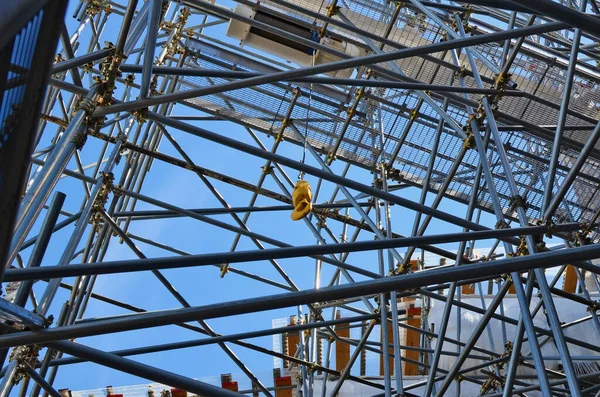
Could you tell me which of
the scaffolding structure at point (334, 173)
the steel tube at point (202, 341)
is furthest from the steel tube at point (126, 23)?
the steel tube at point (202, 341)

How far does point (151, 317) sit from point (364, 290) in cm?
130

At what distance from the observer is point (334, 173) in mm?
13867

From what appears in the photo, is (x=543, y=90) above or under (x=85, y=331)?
above

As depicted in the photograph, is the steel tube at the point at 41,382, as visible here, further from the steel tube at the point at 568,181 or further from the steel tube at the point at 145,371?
the steel tube at the point at 568,181

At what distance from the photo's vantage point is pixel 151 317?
16.8 ft

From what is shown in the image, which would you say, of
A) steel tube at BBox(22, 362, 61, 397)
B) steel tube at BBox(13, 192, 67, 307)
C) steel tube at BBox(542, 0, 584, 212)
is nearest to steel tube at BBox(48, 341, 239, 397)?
steel tube at BBox(13, 192, 67, 307)

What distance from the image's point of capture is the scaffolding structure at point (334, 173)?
5266mm

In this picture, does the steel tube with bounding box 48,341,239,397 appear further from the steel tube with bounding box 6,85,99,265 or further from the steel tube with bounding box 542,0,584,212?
the steel tube with bounding box 542,0,584,212

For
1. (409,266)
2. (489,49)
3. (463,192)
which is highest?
(489,49)

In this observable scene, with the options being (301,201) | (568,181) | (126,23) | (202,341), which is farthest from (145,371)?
(568,181)

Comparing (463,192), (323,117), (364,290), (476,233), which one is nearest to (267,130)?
(323,117)

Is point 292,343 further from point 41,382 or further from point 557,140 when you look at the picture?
point 41,382

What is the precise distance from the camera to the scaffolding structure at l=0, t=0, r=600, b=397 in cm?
527

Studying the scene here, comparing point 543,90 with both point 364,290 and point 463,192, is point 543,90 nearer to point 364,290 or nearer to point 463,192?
point 463,192
